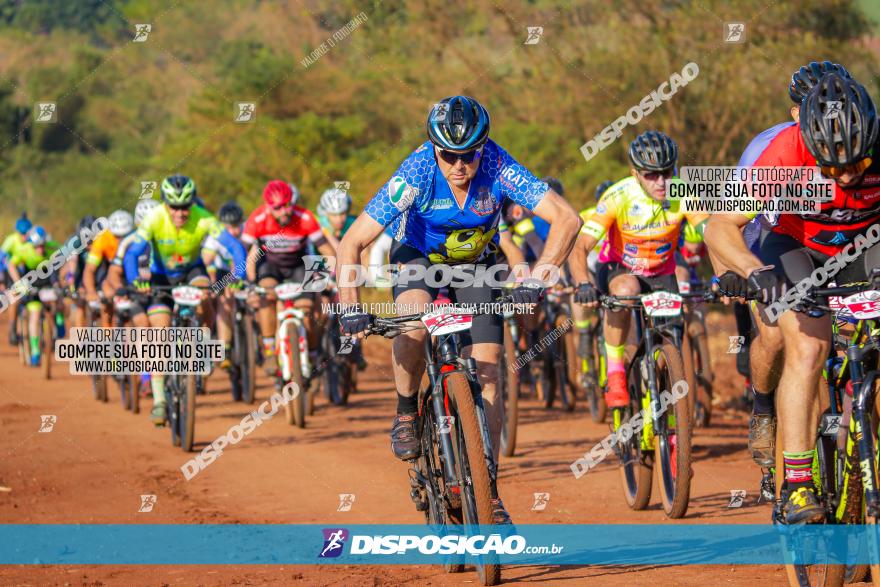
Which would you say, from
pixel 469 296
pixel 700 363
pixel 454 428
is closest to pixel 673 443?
pixel 469 296

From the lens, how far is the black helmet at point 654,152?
9.76 meters

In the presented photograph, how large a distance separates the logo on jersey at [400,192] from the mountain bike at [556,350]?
7.25 metres

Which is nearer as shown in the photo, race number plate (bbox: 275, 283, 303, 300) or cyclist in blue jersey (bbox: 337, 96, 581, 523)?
cyclist in blue jersey (bbox: 337, 96, 581, 523)

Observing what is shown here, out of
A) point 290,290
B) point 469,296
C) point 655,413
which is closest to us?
point 469,296

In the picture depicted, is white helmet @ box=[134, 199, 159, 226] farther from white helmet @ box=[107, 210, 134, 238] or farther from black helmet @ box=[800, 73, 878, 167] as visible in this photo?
black helmet @ box=[800, 73, 878, 167]

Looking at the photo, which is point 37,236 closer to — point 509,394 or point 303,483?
point 303,483

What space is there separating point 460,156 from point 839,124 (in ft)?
7.08

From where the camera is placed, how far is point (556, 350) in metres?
15.1

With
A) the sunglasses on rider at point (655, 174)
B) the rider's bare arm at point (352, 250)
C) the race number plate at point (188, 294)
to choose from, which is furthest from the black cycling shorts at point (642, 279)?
the race number plate at point (188, 294)

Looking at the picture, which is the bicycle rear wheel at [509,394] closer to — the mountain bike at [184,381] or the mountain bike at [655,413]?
the mountain bike at [655,413]

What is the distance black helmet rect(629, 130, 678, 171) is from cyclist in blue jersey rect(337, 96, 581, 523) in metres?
2.69

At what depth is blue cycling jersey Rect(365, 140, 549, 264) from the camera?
7.09 m

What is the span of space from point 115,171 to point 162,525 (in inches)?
1798

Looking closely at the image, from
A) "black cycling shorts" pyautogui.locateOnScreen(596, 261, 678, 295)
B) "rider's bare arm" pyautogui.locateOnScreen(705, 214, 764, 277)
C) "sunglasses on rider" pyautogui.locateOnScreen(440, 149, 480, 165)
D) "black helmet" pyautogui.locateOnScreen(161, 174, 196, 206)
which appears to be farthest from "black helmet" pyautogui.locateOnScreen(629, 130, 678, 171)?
"black helmet" pyautogui.locateOnScreen(161, 174, 196, 206)
